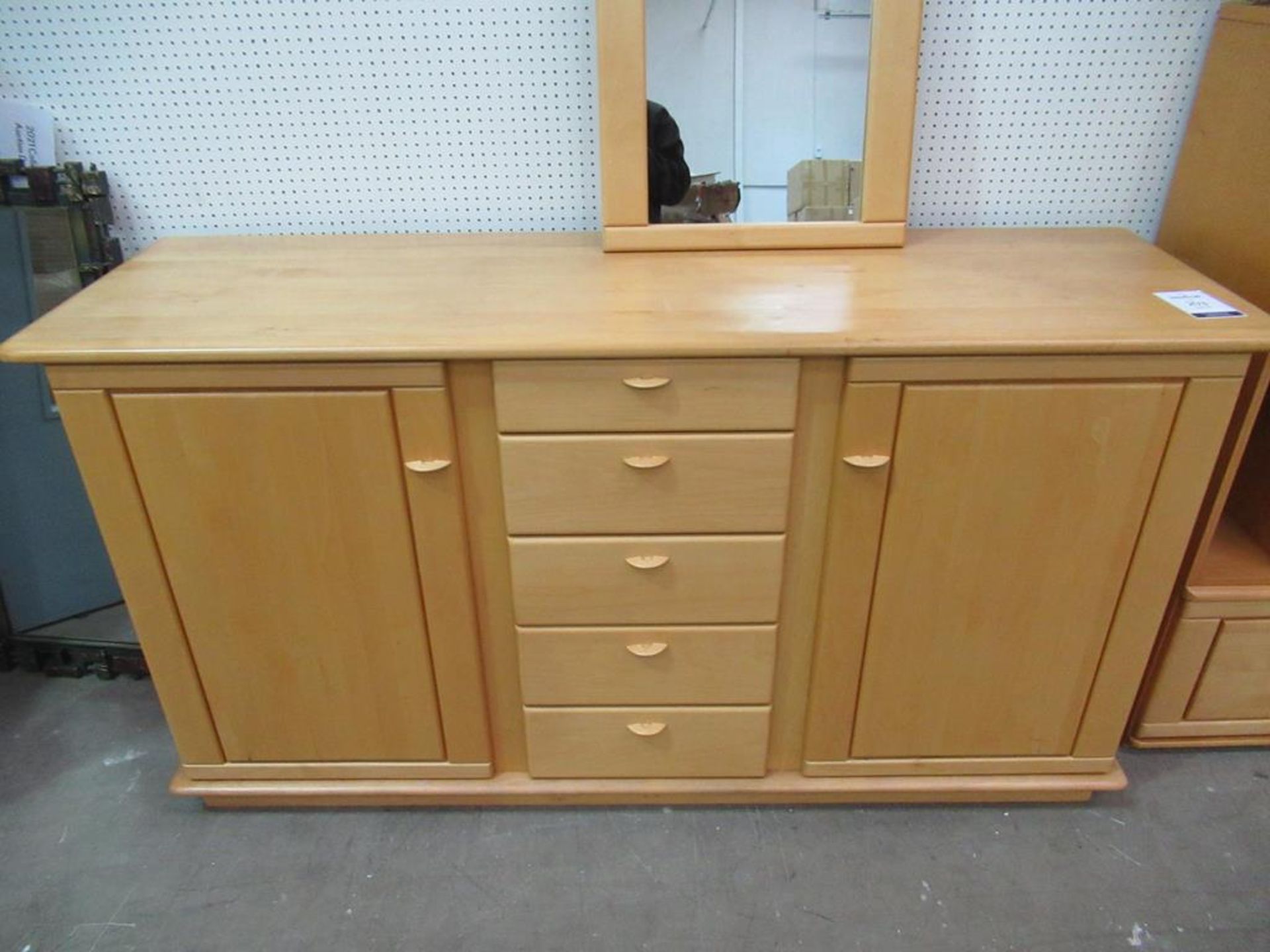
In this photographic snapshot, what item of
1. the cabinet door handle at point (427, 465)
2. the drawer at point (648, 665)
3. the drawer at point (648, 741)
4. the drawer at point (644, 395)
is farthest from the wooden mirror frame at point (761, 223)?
the drawer at point (648, 741)

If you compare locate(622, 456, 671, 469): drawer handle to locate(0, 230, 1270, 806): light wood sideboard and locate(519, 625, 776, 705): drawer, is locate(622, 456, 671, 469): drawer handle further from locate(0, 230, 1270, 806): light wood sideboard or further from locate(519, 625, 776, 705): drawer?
locate(519, 625, 776, 705): drawer

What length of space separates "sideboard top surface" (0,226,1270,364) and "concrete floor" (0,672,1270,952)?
2.86 ft

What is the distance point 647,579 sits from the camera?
53.8 inches

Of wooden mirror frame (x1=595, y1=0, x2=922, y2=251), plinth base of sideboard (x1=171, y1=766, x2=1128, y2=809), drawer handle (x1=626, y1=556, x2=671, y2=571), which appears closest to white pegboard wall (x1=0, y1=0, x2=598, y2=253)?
wooden mirror frame (x1=595, y1=0, x2=922, y2=251)

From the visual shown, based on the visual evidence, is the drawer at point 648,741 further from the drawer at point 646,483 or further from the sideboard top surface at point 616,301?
the sideboard top surface at point 616,301

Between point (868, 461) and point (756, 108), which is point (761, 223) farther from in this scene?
point (868, 461)

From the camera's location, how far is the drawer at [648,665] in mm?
1421

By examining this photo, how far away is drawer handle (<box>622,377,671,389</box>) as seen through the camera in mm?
1198

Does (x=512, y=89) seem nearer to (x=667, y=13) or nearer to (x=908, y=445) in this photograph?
(x=667, y=13)

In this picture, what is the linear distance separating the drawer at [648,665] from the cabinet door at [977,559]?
12 cm

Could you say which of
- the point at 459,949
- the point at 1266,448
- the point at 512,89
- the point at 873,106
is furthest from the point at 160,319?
the point at 1266,448

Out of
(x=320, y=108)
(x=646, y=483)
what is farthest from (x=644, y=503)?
(x=320, y=108)

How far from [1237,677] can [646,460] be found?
119 centimetres

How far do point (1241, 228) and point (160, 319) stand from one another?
169 centimetres
